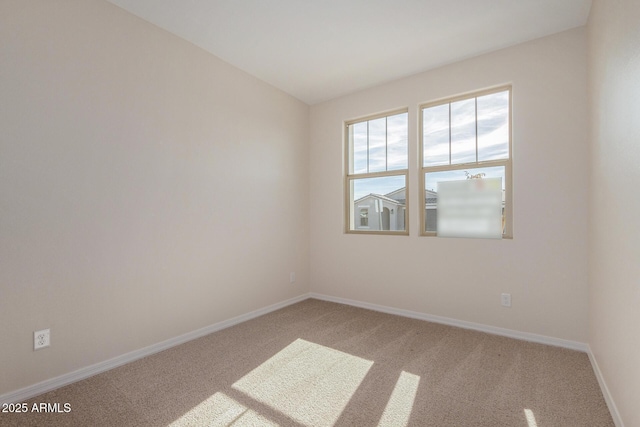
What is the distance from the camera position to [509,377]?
211cm

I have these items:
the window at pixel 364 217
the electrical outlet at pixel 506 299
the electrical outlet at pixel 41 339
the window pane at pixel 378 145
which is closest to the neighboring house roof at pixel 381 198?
the window at pixel 364 217

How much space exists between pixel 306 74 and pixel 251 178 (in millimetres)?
1347

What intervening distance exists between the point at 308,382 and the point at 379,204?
2305mm

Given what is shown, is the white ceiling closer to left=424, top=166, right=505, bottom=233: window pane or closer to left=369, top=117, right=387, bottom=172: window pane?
left=369, top=117, right=387, bottom=172: window pane

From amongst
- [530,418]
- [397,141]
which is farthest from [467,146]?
[530,418]

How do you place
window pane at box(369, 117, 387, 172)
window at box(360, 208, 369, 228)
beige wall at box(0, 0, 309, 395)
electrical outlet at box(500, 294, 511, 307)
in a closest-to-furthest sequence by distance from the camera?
1. beige wall at box(0, 0, 309, 395)
2. electrical outlet at box(500, 294, 511, 307)
3. window pane at box(369, 117, 387, 172)
4. window at box(360, 208, 369, 228)

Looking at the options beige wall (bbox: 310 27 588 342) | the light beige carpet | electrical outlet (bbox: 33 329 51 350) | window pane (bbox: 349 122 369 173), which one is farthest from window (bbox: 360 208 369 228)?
electrical outlet (bbox: 33 329 51 350)

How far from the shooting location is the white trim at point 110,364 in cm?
187

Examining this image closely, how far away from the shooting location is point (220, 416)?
1.71m

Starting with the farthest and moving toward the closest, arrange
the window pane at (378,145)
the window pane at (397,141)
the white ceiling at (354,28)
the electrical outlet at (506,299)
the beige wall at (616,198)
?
the window pane at (378,145)
the window pane at (397,141)
the electrical outlet at (506,299)
the white ceiling at (354,28)
the beige wall at (616,198)

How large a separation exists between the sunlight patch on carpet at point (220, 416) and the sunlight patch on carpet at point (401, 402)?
0.64 m

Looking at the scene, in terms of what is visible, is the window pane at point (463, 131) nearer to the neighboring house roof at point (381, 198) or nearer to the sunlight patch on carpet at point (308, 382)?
the neighboring house roof at point (381, 198)

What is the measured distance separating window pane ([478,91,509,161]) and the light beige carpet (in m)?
1.78

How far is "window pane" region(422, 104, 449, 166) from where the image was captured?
3273mm
